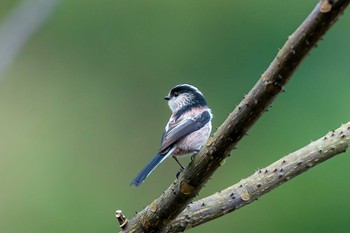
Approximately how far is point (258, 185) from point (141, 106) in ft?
10.8

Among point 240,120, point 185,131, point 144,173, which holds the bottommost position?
point 240,120

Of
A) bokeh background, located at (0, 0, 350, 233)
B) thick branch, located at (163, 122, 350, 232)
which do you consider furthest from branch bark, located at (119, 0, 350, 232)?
bokeh background, located at (0, 0, 350, 233)

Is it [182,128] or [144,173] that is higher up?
[182,128]

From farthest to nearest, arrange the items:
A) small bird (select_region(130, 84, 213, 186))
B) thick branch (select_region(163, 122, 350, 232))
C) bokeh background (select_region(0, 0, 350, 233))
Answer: bokeh background (select_region(0, 0, 350, 233)) < small bird (select_region(130, 84, 213, 186)) < thick branch (select_region(163, 122, 350, 232))

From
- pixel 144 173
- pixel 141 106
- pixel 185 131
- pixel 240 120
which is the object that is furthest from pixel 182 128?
pixel 141 106

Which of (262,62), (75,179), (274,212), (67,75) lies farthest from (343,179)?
(67,75)

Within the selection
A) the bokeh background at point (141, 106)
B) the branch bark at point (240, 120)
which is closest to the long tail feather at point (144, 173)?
the branch bark at point (240, 120)

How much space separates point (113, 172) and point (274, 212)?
115 cm

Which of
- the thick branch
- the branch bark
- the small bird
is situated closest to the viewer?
the branch bark

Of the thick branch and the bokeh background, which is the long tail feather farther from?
the bokeh background

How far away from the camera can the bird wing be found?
1.96 m

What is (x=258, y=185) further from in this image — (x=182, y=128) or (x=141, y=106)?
(x=141, y=106)

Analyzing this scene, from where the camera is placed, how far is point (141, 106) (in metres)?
4.99

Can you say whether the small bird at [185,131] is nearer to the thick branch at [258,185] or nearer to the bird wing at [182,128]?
the bird wing at [182,128]
